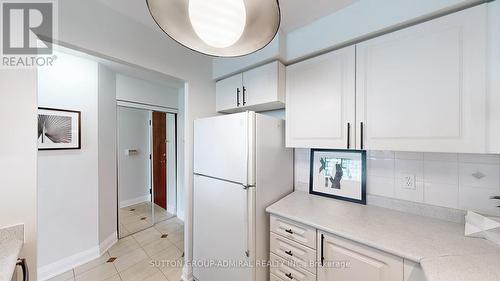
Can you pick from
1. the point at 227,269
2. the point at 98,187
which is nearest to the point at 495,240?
the point at 227,269

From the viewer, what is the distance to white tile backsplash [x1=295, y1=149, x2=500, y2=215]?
113 cm

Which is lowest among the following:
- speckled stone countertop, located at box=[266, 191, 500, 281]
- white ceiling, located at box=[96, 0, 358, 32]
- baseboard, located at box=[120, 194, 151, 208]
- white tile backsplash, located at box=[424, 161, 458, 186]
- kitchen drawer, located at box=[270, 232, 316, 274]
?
baseboard, located at box=[120, 194, 151, 208]

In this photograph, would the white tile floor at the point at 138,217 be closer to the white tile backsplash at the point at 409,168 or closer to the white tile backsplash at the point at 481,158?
the white tile backsplash at the point at 409,168

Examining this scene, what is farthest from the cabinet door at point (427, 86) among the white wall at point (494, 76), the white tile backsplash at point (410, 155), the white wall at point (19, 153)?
the white wall at point (19, 153)

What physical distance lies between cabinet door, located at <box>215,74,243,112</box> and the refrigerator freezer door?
39 centimetres

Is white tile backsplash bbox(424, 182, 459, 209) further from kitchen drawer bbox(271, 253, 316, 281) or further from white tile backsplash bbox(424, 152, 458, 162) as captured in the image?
kitchen drawer bbox(271, 253, 316, 281)

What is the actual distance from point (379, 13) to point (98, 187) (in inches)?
123

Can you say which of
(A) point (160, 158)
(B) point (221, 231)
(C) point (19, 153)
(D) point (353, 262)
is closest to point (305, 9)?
(D) point (353, 262)

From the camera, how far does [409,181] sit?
1376mm

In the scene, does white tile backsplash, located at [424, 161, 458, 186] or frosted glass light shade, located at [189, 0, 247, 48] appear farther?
white tile backsplash, located at [424, 161, 458, 186]

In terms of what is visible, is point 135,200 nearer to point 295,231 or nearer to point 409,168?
point 295,231

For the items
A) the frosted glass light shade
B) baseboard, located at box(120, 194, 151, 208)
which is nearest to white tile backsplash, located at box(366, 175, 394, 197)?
the frosted glass light shade

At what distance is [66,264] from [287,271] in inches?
90.0

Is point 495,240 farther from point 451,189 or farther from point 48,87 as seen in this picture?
point 48,87
